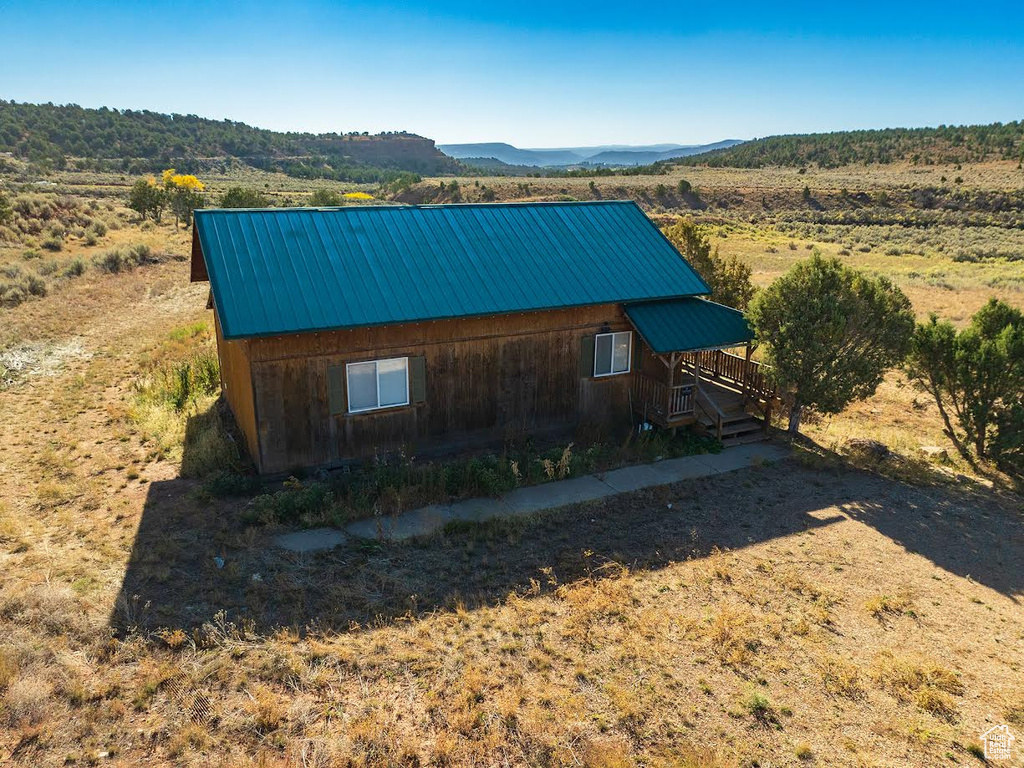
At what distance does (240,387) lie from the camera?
14844 mm

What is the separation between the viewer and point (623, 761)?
7039 mm

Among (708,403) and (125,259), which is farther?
(125,259)

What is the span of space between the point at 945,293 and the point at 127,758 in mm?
36135

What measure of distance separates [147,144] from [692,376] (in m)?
120

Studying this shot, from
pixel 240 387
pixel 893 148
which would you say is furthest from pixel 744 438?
pixel 893 148

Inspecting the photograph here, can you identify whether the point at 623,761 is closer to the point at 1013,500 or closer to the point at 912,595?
the point at 912,595

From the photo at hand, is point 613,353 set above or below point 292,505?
above

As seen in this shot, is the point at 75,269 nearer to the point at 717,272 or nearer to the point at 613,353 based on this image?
the point at 613,353

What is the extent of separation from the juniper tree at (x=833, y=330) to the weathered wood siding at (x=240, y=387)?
11026mm

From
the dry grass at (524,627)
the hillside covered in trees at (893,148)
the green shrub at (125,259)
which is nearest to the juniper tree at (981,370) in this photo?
the dry grass at (524,627)

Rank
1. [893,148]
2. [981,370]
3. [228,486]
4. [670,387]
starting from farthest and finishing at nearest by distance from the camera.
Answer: [893,148]
[670,387]
[981,370]
[228,486]

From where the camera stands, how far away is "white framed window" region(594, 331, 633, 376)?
16.2 m

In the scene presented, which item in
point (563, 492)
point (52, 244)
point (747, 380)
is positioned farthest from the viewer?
point (52, 244)

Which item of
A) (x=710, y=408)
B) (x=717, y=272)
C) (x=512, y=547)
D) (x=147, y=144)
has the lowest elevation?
(x=512, y=547)
